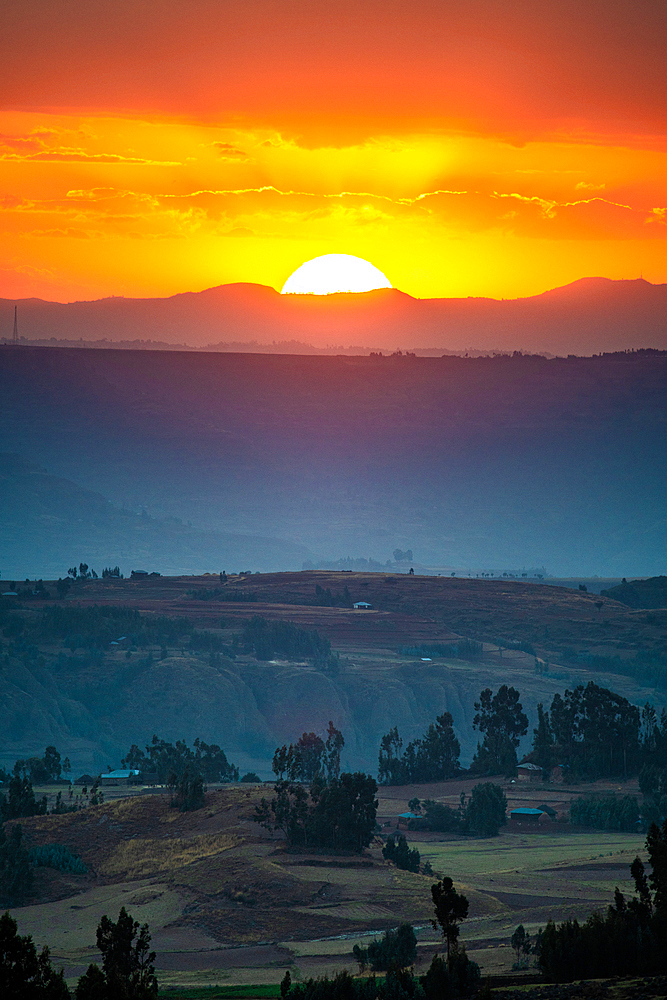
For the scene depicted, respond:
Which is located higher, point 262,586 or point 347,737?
point 262,586

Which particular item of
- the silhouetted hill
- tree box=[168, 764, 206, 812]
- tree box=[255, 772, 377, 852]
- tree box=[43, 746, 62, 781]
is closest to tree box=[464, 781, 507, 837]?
tree box=[255, 772, 377, 852]

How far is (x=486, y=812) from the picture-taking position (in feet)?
208

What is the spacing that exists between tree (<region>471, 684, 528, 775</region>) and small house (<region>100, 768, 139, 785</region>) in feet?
64.5

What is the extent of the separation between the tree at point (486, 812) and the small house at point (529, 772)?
10365 mm

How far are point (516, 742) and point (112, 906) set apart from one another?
1738 inches

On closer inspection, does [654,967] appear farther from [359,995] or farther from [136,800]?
[136,800]

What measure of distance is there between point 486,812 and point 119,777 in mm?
21834

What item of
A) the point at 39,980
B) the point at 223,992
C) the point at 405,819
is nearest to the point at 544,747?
the point at 405,819

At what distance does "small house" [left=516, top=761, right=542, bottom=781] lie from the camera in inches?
2992

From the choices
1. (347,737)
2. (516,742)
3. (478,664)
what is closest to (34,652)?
(347,737)

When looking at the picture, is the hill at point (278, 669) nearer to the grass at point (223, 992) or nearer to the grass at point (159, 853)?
the grass at point (159, 853)

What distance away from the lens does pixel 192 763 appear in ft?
241

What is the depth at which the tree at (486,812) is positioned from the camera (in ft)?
203

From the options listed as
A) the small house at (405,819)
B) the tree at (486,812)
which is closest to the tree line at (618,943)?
the tree at (486,812)
